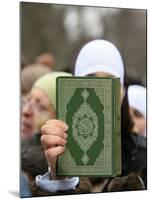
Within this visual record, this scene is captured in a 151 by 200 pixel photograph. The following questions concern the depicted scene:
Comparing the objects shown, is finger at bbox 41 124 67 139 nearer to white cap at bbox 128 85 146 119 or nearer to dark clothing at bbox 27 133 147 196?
dark clothing at bbox 27 133 147 196

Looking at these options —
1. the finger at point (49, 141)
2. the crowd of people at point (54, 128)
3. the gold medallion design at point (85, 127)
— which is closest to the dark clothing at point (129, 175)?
the crowd of people at point (54, 128)

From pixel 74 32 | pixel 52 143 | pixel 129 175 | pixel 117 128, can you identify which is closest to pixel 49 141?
pixel 52 143

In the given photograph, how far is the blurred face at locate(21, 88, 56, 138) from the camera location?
12.3 feet

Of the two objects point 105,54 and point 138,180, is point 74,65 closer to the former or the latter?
point 105,54

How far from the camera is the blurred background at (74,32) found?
3742 mm

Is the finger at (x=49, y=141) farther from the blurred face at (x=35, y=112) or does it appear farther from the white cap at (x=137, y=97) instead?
the white cap at (x=137, y=97)

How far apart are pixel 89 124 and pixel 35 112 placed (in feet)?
1.26

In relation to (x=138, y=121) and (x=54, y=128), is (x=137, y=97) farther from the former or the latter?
(x=54, y=128)

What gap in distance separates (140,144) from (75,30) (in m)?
0.94

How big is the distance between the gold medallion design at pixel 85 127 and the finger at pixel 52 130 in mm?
82

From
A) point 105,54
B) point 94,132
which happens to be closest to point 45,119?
point 94,132

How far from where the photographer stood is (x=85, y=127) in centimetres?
385

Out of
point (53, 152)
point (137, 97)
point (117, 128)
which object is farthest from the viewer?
point (137, 97)

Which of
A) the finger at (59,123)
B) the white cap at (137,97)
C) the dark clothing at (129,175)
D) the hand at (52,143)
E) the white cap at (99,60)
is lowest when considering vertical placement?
the dark clothing at (129,175)
